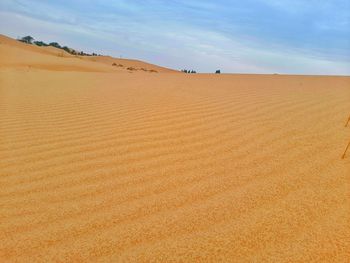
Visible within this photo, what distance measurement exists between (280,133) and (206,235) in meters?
1.89

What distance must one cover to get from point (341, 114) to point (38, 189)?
10.2ft

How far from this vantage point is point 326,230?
193 cm

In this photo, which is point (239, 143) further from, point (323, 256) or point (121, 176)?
point (323, 256)

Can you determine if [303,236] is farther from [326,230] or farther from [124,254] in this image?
[124,254]

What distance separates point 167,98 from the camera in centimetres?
577

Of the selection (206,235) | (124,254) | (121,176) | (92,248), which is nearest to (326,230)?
(206,235)

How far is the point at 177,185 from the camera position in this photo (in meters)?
2.58

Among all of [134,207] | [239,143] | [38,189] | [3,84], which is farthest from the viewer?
[3,84]

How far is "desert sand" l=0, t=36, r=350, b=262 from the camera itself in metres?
1.87

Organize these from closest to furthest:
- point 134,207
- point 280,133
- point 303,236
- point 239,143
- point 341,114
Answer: point 303,236
point 134,207
point 239,143
point 280,133
point 341,114

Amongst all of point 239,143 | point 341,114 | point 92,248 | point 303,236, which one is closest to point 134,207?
point 92,248

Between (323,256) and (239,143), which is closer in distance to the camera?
(323,256)

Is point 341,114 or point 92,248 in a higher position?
point 341,114

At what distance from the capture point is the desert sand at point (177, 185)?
187 cm
